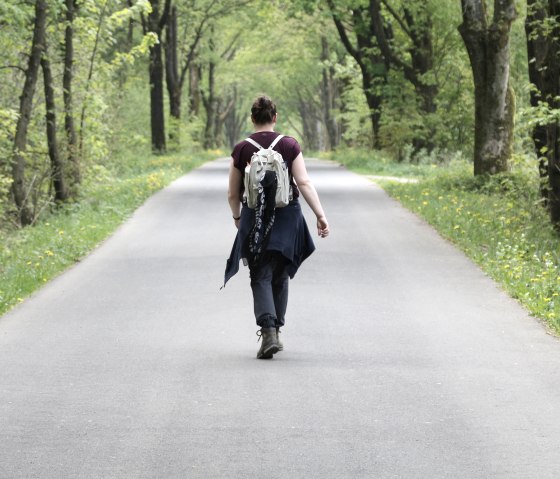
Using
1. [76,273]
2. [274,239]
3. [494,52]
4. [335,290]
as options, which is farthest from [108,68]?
[274,239]

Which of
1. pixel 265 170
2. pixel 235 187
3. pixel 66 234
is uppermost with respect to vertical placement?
pixel 265 170

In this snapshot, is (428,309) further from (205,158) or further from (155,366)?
(205,158)

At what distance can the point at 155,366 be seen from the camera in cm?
789

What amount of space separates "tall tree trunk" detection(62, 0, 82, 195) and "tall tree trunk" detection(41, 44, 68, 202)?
16.1 inches

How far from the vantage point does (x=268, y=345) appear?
807 cm

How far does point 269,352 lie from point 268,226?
3.07 ft

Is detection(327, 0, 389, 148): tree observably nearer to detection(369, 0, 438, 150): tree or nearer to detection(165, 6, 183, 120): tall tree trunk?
detection(369, 0, 438, 150): tree

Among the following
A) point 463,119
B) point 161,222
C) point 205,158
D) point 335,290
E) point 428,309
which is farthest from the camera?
point 205,158

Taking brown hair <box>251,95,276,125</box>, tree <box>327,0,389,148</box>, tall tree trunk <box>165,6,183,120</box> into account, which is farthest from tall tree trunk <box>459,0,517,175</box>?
tall tree trunk <box>165,6,183,120</box>

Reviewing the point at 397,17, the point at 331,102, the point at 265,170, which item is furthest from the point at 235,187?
the point at 331,102

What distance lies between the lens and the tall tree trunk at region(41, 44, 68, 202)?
67.7 feet

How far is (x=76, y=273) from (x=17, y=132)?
21.9 feet

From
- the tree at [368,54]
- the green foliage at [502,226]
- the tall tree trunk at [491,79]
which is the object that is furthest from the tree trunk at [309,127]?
the tall tree trunk at [491,79]

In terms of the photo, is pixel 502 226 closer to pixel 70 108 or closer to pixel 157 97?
pixel 70 108
